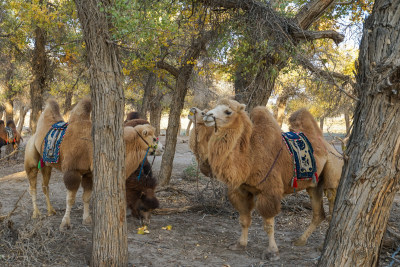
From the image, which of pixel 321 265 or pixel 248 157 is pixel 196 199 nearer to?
pixel 248 157

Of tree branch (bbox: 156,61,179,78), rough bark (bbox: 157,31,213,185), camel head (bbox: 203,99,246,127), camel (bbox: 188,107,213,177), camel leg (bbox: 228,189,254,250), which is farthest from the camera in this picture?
tree branch (bbox: 156,61,179,78)

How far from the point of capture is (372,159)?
121 inches

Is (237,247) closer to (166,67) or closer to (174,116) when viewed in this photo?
(174,116)

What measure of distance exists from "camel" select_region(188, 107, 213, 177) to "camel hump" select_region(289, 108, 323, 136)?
6.23 ft

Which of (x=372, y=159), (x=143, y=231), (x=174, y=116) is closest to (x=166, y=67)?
(x=174, y=116)

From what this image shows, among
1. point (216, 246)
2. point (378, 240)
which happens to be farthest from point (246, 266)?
point (378, 240)

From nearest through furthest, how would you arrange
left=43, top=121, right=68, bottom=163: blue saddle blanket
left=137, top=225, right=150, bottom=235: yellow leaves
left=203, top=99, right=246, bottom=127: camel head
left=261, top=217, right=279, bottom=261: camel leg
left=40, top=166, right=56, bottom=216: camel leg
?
left=203, top=99, right=246, bottom=127: camel head, left=261, top=217, right=279, bottom=261: camel leg, left=137, top=225, right=150, bottom=235: yellow leaves, left=43, top=121, right=68, bottom=163: blue saddle blanket, left=40, top=166, right=56, bottom=216: camel leg

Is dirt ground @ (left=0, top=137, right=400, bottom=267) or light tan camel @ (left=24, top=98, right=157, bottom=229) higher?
light tan camel @ (left=24, top=98, right=157, bottom=229)

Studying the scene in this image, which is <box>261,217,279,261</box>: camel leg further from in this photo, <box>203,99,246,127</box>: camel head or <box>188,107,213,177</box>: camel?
<box>203,99,246,127</box>: camel head

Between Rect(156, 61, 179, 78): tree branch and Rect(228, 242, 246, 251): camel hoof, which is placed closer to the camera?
Rect(228, 242, 246, 251): camel hoof

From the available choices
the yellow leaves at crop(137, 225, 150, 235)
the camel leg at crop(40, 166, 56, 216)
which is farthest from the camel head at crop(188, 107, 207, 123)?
the camel leg at crop(40, 166, 56, 216)

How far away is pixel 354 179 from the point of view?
314 centimetres

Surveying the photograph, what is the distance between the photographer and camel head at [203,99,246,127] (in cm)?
484

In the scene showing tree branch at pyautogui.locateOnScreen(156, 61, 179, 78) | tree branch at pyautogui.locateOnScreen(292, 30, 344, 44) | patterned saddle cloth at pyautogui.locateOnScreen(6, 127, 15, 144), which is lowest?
patterned saddle cloth at pyautogui.locateOnScreen(6, 127, 15, 144)
